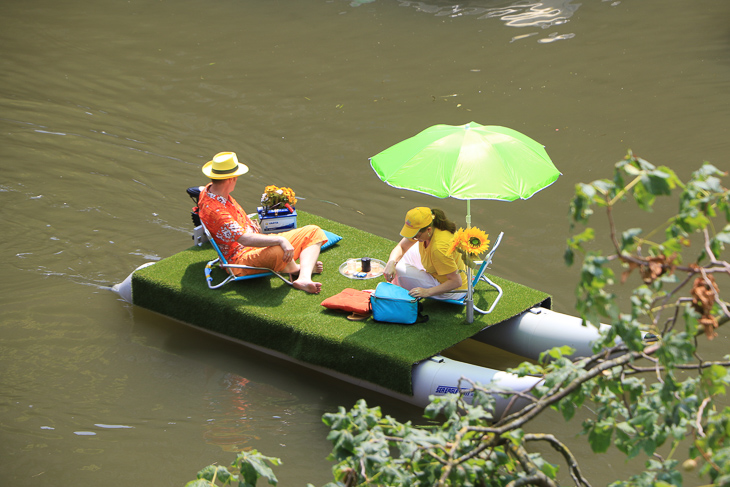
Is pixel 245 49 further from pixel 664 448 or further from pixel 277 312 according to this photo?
pixel 664 448

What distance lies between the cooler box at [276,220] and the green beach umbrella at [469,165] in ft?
4.95

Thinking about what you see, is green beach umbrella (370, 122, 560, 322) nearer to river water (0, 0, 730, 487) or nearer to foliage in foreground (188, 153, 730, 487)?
river water (0, 0, 730, 487)

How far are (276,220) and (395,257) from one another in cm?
128

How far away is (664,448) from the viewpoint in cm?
484

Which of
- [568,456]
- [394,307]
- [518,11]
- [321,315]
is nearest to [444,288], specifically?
[394,307]

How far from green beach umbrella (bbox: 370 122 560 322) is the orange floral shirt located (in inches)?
51.3

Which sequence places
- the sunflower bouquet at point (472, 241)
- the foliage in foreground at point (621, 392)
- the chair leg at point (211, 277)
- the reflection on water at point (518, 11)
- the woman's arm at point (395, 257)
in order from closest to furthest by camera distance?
the foliage in foreground at point (621, 392), the sunflower bouquet at point (472, 241), the woman's arm at point (395, 257), the chair leg at point (211, 277), the reflection on water at point (518, 11)

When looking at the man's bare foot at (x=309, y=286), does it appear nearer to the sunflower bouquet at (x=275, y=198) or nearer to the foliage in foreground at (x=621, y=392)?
the sunflower bouquet at (x=275, y=198)

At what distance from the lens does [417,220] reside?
521 cm

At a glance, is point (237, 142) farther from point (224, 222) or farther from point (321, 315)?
point (321, 315)

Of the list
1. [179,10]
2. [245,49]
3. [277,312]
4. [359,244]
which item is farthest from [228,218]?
[179,10]

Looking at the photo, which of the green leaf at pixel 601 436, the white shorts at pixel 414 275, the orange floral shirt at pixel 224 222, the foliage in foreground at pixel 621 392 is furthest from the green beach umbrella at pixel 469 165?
the green leaf at pixel 601 436

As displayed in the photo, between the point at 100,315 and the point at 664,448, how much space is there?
14.6 ft

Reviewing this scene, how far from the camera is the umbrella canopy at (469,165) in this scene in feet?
15.5
